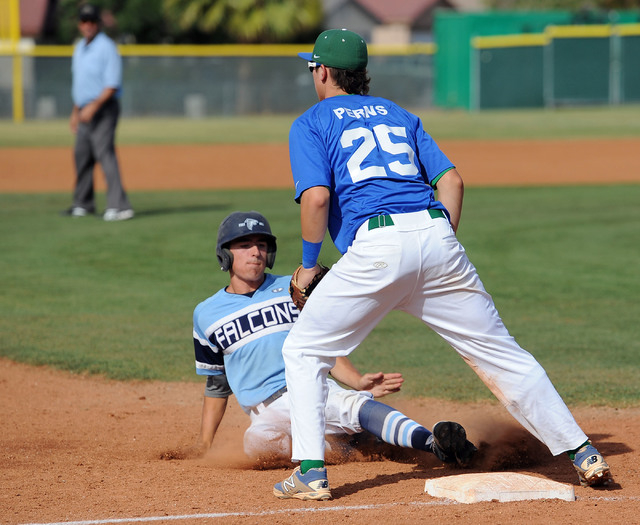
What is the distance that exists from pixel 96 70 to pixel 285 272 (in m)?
4.27

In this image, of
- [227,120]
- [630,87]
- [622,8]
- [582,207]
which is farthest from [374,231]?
[622,8]

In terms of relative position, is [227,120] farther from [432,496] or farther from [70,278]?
[432,496]

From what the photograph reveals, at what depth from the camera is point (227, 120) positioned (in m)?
32.7

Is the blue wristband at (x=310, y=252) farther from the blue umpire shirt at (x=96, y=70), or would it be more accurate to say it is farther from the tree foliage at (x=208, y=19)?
the tree foliage at (x=208, y=19)

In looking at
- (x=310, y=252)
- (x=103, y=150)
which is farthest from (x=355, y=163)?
(x=103, y=150)

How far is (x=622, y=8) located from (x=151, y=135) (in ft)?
94.0

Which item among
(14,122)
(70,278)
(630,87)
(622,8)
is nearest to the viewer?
(70,278)

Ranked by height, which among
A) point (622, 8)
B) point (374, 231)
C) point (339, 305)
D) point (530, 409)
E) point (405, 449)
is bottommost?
point (405, 449)

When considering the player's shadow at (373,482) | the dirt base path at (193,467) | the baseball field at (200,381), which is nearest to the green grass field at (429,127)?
the baseball field at (200,381)

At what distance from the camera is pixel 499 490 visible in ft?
12.0

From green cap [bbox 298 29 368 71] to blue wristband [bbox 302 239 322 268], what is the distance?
747 millimetres

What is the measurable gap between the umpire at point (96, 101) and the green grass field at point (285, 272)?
690mm

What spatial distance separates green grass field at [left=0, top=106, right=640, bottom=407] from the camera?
20.7ft

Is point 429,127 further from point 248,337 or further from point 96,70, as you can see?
point 248,337
